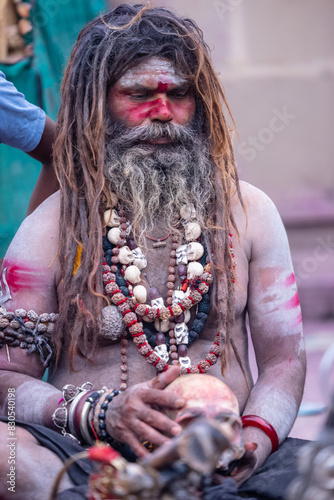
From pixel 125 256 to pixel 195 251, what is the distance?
0.96 feet

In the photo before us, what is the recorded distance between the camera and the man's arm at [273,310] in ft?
8.95

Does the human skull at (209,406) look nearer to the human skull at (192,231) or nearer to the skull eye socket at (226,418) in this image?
the skull eye socket at (226,418)

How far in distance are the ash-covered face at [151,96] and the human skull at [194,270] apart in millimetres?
572

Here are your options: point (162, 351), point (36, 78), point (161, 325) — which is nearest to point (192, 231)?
point (161, 325)

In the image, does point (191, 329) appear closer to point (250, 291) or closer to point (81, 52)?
point (250, 291)

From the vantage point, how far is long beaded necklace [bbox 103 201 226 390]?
2.66 metres

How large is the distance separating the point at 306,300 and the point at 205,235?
3.87 metres

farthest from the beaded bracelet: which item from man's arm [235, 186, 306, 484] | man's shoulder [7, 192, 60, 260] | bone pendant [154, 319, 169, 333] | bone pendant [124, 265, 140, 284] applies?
man's shoulder [7, 192, 60, 260]

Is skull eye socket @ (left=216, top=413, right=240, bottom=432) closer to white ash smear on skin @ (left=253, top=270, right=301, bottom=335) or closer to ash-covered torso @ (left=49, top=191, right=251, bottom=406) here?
ash-covered torso @ (left=49, top=191, right=251, bottom=406)

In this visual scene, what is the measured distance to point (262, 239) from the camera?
2.91 m

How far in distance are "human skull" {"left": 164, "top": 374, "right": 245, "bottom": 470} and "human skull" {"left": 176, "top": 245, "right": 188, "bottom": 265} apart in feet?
2.38

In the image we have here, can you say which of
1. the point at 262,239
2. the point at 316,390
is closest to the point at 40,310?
A: the point at 262,239

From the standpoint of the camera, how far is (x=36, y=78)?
15.4 ft

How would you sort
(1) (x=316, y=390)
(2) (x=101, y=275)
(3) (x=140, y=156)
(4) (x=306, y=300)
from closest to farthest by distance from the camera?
(2) (x=101, y=275) < (3) (x=140, y=156) < (1) (x=316, y=390) < (4) (x=306, y=300)
